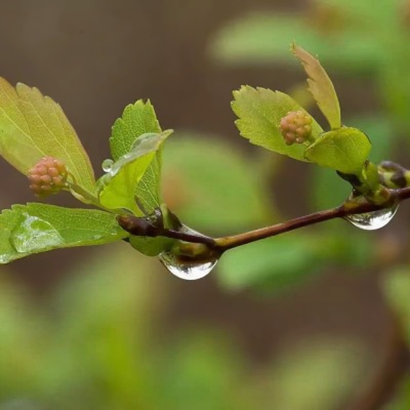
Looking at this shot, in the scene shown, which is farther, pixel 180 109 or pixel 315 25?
pixel 180 109

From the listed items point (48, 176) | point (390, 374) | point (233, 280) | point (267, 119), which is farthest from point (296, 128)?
point (390, 374)

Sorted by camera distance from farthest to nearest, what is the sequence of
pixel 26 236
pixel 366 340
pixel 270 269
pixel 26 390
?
pixel 366 340
pixel 26 390
pixel 270 269
pixel 26 236

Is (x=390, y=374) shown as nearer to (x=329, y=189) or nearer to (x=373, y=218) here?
(x=329, y=189)

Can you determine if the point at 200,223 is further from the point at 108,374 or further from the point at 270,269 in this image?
the point at 108,374

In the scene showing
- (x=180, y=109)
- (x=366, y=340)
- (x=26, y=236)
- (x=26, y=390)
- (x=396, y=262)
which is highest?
(x=26, y=236)

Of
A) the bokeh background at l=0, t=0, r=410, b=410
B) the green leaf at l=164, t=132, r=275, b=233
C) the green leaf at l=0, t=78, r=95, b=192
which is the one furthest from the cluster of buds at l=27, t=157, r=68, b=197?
the green leaf at l=164, t=132, r=275, b=233

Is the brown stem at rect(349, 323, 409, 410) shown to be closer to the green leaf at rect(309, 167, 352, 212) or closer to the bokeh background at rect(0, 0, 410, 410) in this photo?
the bokeh background at rect(0, 0, 410, 410)

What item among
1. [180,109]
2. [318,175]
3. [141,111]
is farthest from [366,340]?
[141,111]
